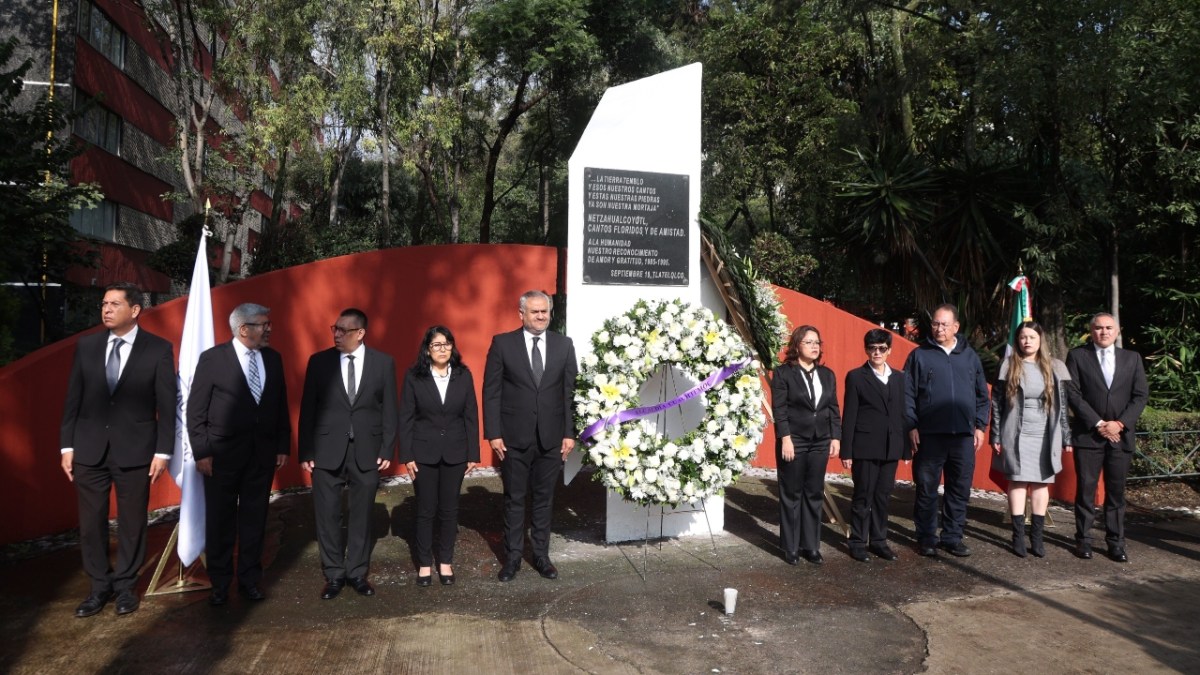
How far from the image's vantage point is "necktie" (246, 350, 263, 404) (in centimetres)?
501

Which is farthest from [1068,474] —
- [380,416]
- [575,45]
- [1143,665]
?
[575,45]

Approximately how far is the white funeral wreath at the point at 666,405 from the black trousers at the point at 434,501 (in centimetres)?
94

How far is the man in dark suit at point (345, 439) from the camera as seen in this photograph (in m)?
5.06

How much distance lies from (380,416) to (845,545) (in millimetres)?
3525

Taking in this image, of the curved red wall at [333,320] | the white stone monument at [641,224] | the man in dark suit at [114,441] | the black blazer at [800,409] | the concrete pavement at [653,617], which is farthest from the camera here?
the white stone monument at [641,224]

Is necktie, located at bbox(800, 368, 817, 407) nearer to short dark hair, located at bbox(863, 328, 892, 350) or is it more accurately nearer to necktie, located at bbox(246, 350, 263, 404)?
short dark hair, located at bbox(863, 328, 892, 350)

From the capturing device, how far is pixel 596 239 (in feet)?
20.6

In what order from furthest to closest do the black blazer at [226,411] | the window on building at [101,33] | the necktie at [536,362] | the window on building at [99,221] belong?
1. the window on building at [99,221]
2. the window on building at [101,33]
3. the necktie at [536,362]
4. the black blazer at [226,411]

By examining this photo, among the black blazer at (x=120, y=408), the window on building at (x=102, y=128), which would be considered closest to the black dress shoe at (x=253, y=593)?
the black blazer at (x=120, y=408)

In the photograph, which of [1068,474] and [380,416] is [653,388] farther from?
[1068,474]

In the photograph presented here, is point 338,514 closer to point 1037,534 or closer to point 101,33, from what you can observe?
point 1037,534

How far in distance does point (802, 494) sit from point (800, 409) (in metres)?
0.59

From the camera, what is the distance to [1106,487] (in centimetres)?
611

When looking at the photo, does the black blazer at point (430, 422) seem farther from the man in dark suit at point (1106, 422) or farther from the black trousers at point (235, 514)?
the man in dark suit at point (1106, 422)
